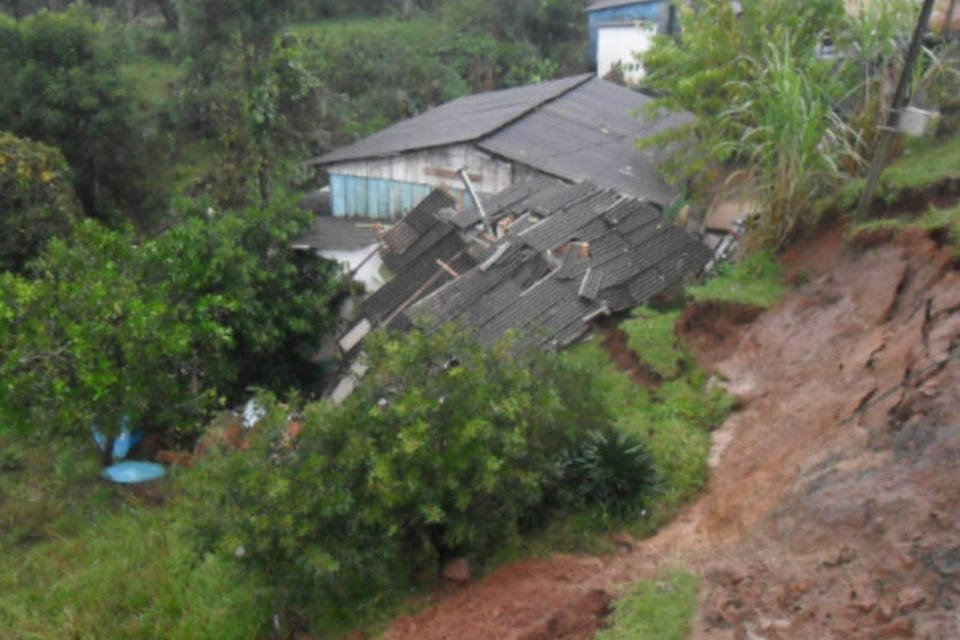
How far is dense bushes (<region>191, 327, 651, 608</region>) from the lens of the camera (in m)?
7.47

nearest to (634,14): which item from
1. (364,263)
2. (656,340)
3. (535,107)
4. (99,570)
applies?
(535,107)

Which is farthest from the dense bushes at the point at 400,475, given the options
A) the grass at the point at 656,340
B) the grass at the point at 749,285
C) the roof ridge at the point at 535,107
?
the roof ridge at the point at 535,107

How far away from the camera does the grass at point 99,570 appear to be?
9258 mm

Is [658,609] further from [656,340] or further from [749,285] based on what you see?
[749,285]

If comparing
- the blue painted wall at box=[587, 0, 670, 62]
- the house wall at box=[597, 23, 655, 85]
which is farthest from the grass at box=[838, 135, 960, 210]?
the blue painted wall at box=[587, 0, 670, 62]

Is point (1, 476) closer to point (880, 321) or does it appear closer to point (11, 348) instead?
point (11, 348)

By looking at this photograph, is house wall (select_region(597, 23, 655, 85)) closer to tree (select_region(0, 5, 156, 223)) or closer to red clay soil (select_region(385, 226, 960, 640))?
tree (select_region(0, 5, 156, 223))

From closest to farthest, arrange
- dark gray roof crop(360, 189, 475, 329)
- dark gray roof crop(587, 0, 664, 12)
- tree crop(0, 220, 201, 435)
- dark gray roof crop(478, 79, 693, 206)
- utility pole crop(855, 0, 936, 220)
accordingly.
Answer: utility pole crop(855, 0, 936, 220), tree crop(0, 220, 201, 435), dark gray roof crop(360, 189, 475, 329), dark gray roof crop(478, 79, 693, 206), dark gray roof crop(587, 0, 664, 12)

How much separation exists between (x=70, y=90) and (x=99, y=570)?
1295cm

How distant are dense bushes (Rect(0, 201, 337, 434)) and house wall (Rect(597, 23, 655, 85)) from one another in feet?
62.3

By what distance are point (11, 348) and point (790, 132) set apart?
10513 millimetres

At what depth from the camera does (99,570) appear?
10.3m

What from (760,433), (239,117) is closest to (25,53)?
(239,117)

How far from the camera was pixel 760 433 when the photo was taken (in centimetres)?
884
